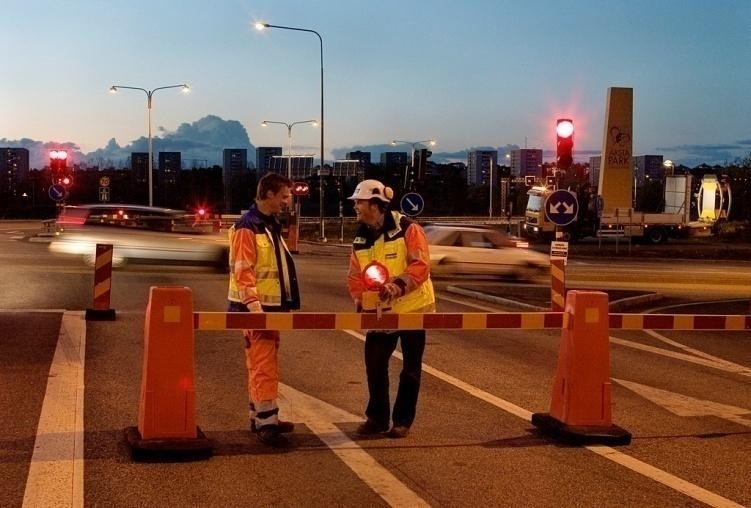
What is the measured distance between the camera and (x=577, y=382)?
7.20 meters

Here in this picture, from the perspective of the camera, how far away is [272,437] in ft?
22.1

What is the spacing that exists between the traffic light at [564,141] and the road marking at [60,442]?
8.88 meters

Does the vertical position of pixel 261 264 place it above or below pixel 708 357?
above

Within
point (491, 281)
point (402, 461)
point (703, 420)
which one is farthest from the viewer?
point (491, 281)

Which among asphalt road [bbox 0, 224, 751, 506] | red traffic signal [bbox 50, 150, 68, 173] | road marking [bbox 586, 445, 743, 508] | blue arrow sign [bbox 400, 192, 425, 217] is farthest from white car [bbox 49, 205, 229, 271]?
red traffic signal [bbox 50, 150, 68, 173]

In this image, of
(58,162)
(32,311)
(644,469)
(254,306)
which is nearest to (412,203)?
(32,311)

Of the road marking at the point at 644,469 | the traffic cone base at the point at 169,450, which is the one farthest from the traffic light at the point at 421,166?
the traffic cone base at the point at 169,450

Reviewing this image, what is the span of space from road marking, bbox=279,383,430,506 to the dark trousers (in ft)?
1.15

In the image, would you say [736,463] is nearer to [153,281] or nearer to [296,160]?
[153,281]

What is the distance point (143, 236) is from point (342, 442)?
18.1 m

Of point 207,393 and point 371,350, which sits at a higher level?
point 371,350

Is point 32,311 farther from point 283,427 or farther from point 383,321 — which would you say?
point 383,321

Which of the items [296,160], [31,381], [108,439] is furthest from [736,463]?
[296,160]

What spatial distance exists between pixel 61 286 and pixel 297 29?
3097 centimetres
